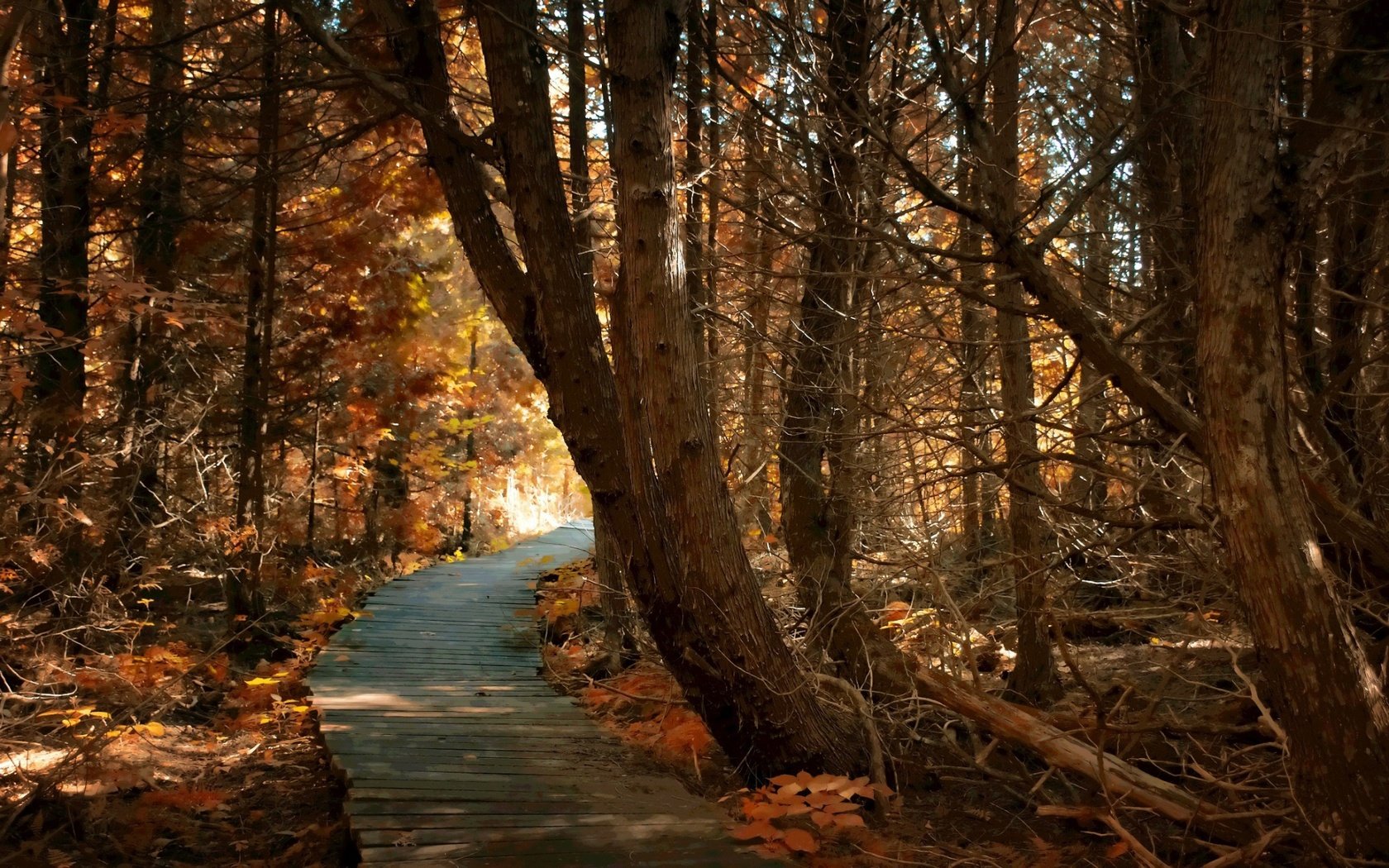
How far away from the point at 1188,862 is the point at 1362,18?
370cm

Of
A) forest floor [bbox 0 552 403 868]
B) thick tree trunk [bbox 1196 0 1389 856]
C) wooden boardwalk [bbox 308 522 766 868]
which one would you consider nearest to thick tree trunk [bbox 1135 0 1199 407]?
thick tree trunk [bbox 1196 0 1389 856]

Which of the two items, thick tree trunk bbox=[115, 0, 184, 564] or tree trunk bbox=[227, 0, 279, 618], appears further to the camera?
tree trunk bbox=[227, 0, 279, 618]

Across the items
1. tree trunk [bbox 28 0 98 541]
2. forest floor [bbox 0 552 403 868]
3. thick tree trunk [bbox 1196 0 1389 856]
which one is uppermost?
tree trunk [bbox 28 0 98 541]

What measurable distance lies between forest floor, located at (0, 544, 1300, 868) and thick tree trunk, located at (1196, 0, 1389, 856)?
407 millimetres

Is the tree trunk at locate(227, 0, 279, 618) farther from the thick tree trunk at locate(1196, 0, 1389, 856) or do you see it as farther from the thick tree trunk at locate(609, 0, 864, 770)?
the thick tree trunk at locate(1196, 0, 1389, 856)

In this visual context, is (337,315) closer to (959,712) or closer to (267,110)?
(267,110)

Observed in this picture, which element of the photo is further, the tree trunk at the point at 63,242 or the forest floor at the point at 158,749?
the tree trunk at the point at 63,242

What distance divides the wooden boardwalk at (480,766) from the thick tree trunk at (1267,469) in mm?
2286

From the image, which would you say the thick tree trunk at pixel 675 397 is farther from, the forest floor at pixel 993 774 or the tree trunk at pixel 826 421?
the tree trunk at pixel 826 421

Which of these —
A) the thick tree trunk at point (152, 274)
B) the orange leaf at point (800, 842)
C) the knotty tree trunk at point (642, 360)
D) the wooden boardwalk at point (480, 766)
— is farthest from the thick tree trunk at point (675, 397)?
the thick tree trunk at point (152, 274)

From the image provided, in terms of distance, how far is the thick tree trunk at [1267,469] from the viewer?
3.40 meters

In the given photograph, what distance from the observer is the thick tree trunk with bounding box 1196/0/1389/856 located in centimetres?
340

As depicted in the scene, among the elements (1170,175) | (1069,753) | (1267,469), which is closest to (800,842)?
(1069,753)

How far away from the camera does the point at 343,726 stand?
682cm
